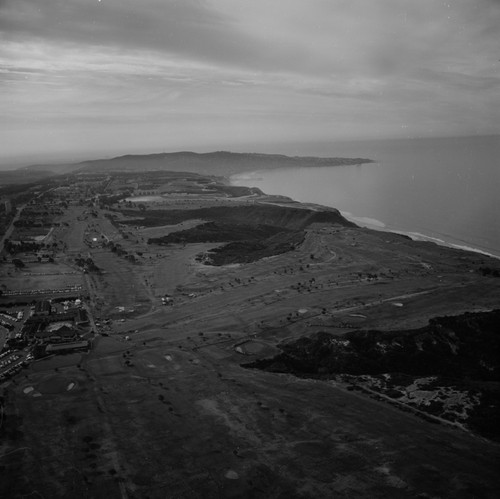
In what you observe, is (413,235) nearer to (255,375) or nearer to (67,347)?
(255,375)

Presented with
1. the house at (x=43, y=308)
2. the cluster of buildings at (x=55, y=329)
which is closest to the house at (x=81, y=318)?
the cluster of buildings at (x=55, y=329)

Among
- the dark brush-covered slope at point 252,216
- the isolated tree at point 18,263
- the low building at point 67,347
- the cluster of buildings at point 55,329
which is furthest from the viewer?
the dark brush-covered slope at point 252,216

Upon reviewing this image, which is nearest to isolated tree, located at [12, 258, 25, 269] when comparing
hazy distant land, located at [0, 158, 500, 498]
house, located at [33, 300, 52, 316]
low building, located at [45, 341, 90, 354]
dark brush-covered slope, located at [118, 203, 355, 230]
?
hazy distant land, located at [0, 158, 500, 498]

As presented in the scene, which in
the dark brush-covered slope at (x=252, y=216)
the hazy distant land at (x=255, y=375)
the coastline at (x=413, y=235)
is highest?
the dark brush-covered slope at (x=252, y=216)

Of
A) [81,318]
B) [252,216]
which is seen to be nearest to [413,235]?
[252,216]

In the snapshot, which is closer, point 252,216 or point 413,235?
point 413,235

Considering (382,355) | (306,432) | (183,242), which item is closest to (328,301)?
(382,355)

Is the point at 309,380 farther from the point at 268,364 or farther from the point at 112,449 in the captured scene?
the point at 112,449

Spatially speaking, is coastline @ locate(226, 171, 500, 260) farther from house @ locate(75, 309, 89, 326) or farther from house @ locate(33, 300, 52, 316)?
house @ locate(33, 300, 52, 316)

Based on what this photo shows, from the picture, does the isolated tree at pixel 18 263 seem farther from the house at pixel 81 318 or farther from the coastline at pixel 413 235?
the coastline at pixel 413 235
